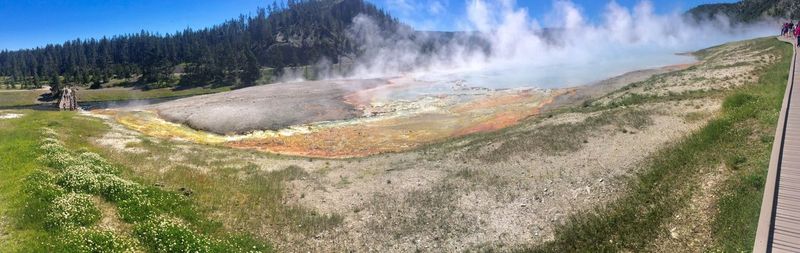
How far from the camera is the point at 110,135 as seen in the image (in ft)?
145

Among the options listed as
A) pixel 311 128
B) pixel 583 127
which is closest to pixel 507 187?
pixel 583 127

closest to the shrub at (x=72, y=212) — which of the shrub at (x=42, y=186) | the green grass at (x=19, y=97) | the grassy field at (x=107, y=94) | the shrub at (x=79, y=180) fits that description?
the shrub at (x=42, y=186)

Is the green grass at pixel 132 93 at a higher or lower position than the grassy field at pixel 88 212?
higher

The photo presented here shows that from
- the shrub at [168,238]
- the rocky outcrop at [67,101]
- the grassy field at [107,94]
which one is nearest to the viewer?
the shrub at [168,238]

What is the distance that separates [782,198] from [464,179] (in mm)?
16610

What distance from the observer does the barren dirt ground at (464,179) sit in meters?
22.8

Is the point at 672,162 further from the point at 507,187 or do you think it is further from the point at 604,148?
the point at 507,187

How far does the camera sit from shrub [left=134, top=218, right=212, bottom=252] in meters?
17.3

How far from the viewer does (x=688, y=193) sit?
20.4 metres

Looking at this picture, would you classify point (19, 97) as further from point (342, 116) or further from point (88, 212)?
point (88, 212)

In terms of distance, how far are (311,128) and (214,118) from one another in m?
16.2

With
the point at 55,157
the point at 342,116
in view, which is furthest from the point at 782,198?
the point at 342,116

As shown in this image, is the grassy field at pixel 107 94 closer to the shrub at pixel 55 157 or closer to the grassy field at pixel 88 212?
the shrub at pixel 55 157

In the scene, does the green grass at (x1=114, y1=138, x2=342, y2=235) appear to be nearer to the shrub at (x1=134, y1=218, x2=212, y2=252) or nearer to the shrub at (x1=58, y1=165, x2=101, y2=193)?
the shrub at (x1=58, y1=165, x2=101, y2=193)
